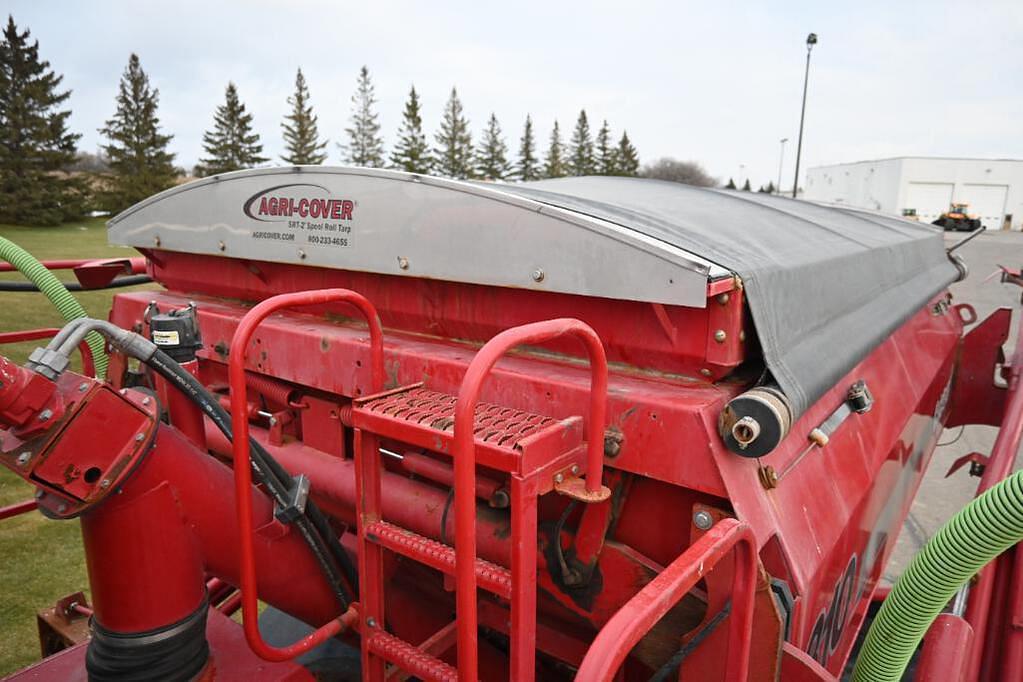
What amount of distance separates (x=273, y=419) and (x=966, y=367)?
16.1 feet

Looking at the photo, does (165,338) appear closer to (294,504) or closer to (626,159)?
(294,504)

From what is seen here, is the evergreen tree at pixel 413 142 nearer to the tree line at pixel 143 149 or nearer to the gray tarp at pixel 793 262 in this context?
the tree line at pixel 143 149

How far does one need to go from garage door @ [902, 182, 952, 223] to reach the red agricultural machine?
5561 cm

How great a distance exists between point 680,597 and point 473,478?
43cm

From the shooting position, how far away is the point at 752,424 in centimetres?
151

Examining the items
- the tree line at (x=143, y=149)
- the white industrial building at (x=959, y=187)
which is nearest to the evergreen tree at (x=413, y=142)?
the tree line at (x=143, y=149)

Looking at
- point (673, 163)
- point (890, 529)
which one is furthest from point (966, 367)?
point (673, 163)

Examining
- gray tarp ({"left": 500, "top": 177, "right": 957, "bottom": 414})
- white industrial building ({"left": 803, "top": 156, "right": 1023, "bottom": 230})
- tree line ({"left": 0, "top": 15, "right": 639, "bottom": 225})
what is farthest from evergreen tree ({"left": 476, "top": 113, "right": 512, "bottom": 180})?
gray tarp ({"left": 500, "top": 177, "right": 957, "bottom": 414})

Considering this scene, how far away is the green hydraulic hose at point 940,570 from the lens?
1.25 meters

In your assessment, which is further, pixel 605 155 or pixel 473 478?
pixel 605 155

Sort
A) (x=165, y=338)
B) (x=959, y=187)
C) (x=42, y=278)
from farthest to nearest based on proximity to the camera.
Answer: (x=959, y=187), (x=42, y=278), (x=165, y=338)

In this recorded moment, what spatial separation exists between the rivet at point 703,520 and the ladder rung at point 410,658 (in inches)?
26.3

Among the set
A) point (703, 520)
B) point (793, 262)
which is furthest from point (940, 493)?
point (703, 520)

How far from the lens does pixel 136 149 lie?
3912cm
